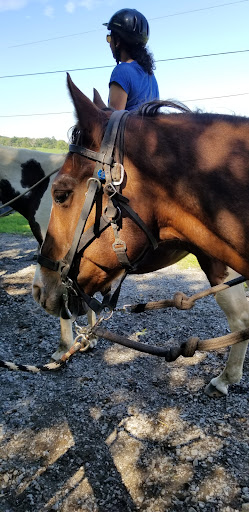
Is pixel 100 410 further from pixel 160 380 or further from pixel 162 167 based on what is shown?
pixel 162 167

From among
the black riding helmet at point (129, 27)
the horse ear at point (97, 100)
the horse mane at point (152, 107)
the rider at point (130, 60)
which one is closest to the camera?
the horse mane at point (152, 107)

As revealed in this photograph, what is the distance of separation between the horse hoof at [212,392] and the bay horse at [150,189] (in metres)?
2.42

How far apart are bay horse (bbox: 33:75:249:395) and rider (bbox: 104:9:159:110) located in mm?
1236

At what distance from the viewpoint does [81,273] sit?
6.84 feet

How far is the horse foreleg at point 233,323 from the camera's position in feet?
11.6

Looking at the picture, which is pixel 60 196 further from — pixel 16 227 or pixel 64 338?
pixel 16 227

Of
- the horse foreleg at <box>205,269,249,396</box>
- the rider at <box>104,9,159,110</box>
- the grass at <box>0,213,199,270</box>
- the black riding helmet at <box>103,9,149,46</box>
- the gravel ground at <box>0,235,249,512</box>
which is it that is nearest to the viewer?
the gravel ground at <box>0,235,249,512</box>

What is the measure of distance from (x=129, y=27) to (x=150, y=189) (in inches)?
87.8

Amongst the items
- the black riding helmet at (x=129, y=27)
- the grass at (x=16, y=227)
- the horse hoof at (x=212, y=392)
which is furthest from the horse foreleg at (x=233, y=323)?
the grass at (x=16, y=227)

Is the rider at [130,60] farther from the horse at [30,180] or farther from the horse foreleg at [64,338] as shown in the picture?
the horse foreleg at [64,338]

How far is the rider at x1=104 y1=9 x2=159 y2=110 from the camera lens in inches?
120

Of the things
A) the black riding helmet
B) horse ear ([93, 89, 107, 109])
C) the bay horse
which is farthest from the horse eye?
the black riding helmet

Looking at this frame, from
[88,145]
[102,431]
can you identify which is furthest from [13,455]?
[88,145]

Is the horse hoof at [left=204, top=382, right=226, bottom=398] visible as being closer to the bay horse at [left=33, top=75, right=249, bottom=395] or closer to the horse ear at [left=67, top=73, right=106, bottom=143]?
the bay horse at [left=33, top=75, right=249, bottom=395]
